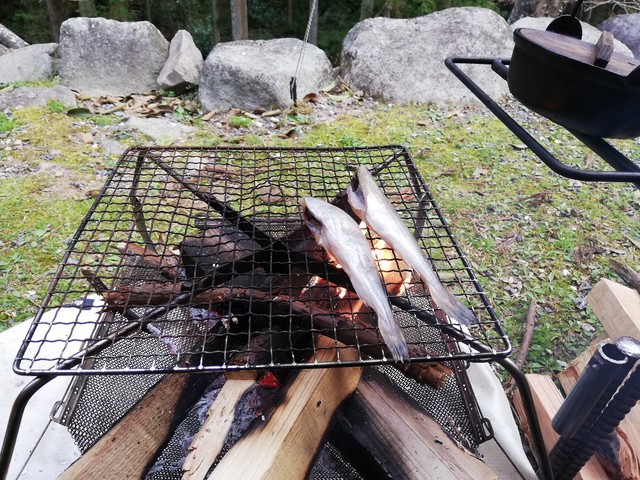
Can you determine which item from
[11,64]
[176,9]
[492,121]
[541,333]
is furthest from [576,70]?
[176,9]

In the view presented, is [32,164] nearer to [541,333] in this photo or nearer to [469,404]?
[469,404]

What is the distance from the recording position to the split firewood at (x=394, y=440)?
5.02ft

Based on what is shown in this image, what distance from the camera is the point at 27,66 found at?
629cm

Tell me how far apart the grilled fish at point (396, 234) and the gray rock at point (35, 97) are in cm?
489

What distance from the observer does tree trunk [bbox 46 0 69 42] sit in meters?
11.6

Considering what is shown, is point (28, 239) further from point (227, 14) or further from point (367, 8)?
point (227, 14)

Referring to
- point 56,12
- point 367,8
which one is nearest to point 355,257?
point 367,8

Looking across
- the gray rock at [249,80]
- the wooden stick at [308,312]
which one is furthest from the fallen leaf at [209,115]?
the wooden stick at [308,312]

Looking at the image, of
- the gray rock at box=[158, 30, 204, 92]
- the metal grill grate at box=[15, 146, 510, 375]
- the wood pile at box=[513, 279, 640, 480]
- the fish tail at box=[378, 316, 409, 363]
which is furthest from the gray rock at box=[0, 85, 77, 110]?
the wood pile at box=[513, 279, 640, 480]

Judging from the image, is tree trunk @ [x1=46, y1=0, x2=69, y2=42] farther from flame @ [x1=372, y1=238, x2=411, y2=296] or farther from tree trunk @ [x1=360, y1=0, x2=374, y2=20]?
flame @ [x1=372, y1=238, x2=411, y2=296]

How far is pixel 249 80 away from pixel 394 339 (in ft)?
16.5

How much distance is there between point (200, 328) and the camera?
227 cm

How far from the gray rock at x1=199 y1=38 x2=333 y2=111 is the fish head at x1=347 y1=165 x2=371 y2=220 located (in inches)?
154

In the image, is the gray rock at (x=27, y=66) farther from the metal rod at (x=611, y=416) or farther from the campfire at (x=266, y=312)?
the metal rod at (x=611, y=416)
